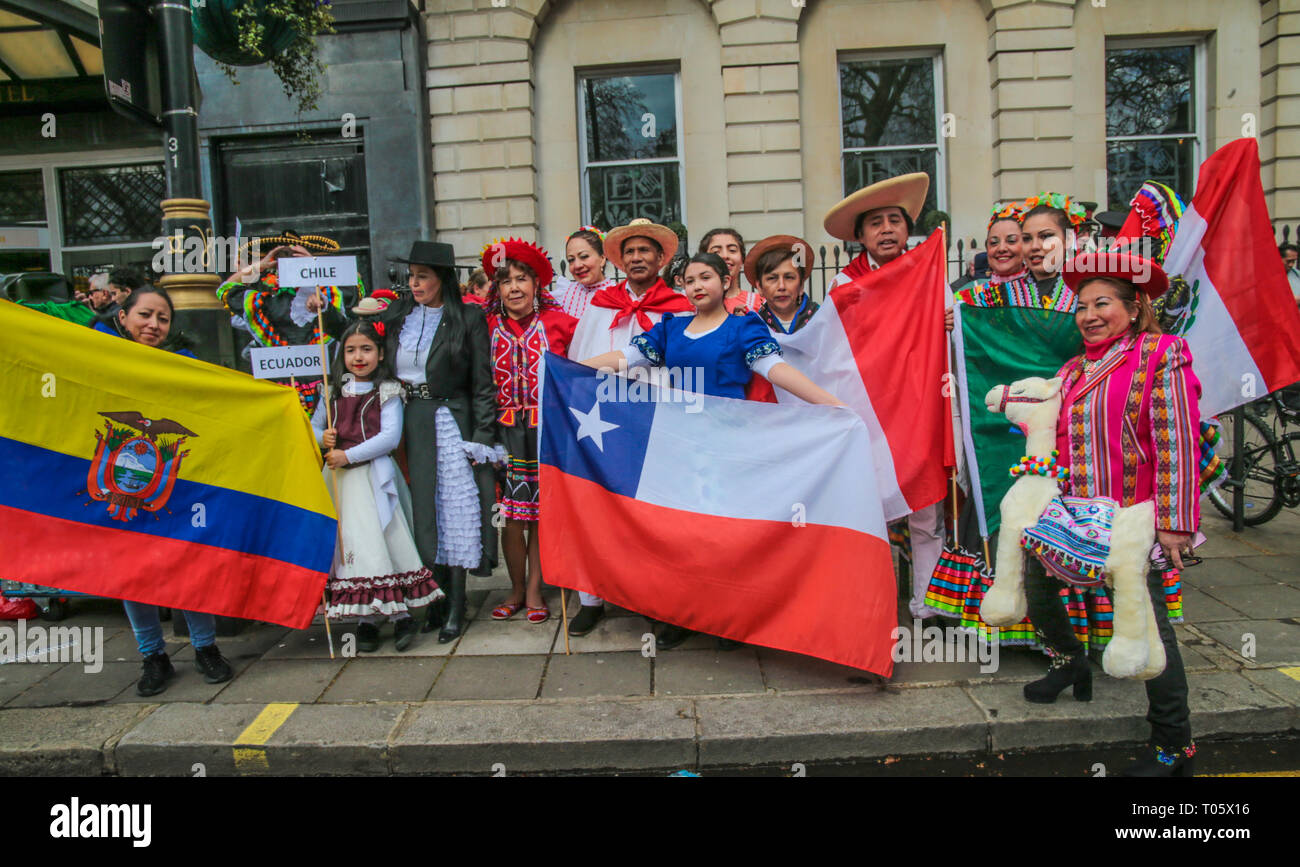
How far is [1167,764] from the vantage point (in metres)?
3.15

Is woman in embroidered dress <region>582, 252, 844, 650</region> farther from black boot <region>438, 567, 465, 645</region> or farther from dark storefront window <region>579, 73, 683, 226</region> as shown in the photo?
dark storefront window <region>579, 73, 683, 226</region>

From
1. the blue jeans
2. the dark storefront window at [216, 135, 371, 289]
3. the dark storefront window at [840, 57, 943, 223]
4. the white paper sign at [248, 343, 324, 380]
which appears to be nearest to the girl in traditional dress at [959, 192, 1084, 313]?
the white paper sign at [248, 343, 324, 380]

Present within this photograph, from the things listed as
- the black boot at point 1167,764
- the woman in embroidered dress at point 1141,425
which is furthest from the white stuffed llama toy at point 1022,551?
the black boot at point 1167,764

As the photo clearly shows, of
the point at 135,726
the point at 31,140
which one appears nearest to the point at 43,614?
the point at 135,726

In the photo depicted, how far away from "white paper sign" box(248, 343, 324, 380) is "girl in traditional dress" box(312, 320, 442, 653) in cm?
17

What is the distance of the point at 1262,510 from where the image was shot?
6.47 metres

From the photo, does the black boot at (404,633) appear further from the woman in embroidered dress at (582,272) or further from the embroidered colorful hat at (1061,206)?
the embroidered colorful hat at (1061,206)

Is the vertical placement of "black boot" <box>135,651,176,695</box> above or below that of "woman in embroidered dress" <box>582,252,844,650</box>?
below

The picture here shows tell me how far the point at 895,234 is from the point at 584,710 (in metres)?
3.05

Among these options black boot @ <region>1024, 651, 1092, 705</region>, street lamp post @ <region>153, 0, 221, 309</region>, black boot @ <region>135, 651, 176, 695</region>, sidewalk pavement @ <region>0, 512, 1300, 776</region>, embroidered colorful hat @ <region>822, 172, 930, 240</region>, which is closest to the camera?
sidewalk pavement @ <region>0, 512, 1300, 776</region>

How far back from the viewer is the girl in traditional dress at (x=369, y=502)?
177 inches

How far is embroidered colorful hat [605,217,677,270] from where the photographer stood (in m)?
4.88

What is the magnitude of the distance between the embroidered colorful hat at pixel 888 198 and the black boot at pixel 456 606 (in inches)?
118
